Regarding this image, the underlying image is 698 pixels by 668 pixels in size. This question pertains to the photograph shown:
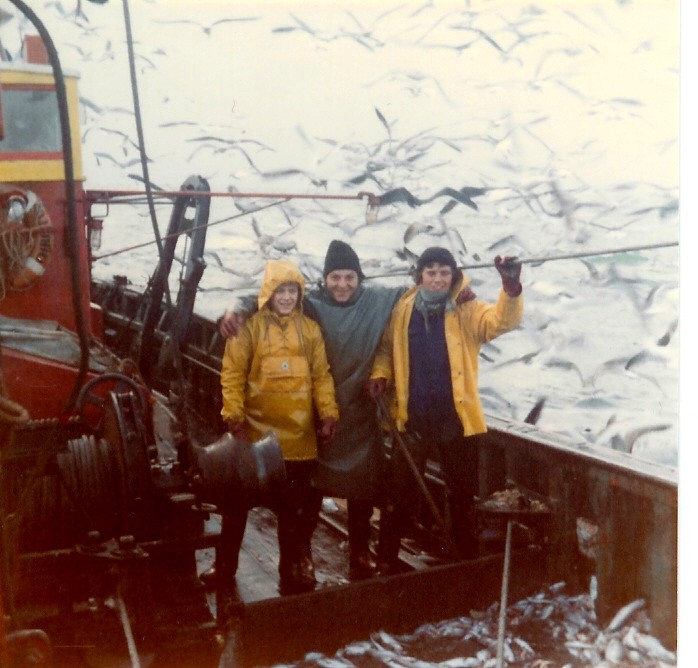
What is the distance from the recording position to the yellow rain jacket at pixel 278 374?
272cm

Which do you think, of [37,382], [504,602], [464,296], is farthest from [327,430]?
[37,382]

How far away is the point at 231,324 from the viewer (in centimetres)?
272

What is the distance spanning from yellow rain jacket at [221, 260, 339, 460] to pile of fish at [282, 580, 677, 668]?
0.79 m

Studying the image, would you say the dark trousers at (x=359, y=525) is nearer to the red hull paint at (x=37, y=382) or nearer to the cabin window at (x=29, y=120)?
the red hull paint at (x=37, y=382)

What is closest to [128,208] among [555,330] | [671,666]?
[555,330]

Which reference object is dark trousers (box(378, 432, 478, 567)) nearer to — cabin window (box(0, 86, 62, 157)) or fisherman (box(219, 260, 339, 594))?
fisherman (box(219, 260, 339, 594))

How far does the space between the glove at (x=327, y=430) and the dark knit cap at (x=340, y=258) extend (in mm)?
583

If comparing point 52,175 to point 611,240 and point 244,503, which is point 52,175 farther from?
point 611,240

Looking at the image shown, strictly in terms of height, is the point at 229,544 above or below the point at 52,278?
below

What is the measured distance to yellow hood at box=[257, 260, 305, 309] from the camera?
2.72 m

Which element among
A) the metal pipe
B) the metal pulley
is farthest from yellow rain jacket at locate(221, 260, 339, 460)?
the metal pipe

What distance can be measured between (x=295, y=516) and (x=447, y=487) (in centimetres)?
64

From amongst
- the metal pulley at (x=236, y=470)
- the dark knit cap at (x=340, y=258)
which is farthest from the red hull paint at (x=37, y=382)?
Result: the dark knit cap at (x=340, y=258)

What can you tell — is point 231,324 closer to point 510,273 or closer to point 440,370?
point 440,370
